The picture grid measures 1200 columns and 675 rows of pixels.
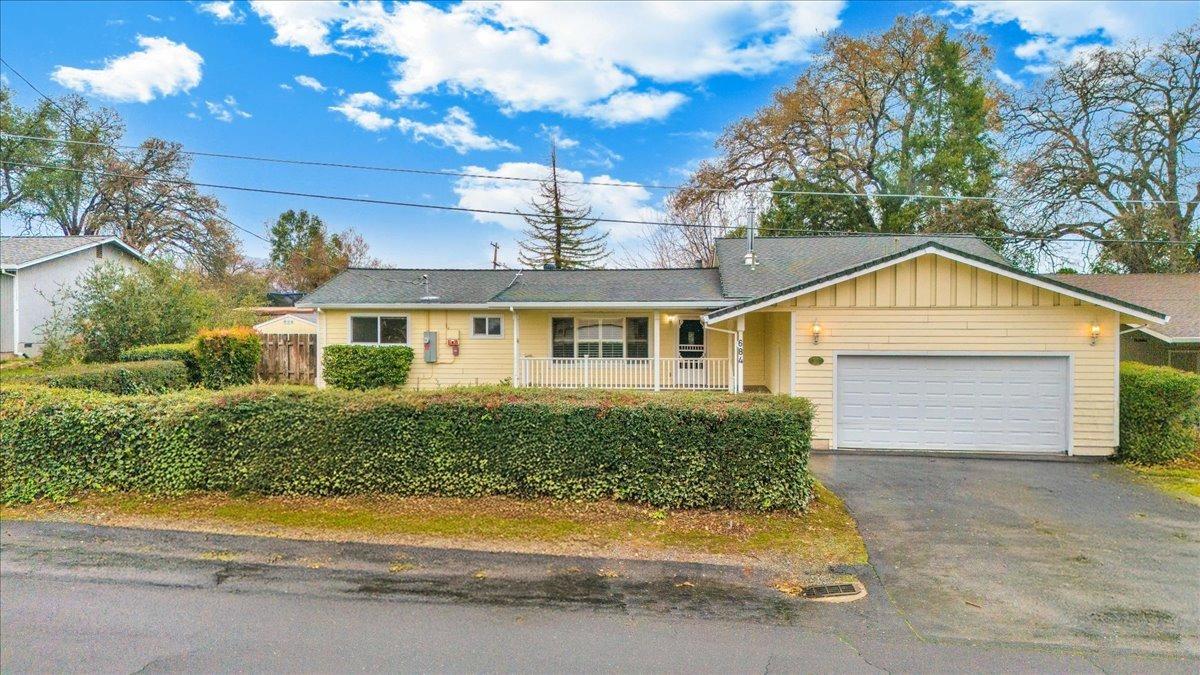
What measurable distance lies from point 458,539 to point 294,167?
14757mm

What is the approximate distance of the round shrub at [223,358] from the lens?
12641 mm

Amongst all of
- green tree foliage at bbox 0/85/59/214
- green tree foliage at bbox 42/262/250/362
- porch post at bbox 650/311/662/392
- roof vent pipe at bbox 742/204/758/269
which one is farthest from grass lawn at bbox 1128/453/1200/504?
green tree foliage at bbox 0/85/59/214

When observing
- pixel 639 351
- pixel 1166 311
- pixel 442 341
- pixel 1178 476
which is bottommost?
pixel 1178 476

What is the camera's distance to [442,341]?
47.0 feet

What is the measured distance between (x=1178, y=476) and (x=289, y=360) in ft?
67.9

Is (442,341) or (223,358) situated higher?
(442,341)

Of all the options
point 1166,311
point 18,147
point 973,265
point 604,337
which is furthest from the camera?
point 18,147

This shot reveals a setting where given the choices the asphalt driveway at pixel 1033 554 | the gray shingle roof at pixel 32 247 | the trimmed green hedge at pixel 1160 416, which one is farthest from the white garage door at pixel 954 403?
the gray shingle roof at pixel 32 247

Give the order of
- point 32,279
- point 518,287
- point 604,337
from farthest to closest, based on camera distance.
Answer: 1. point 32,279
2. point 518,287
3. point 604,337

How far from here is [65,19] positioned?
29.6 ft

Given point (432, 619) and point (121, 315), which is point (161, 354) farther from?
point (432, 619)

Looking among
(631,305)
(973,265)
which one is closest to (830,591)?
(973,265)

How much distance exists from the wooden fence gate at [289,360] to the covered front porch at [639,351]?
742 centimetres

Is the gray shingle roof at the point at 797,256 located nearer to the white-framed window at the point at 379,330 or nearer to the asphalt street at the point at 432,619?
the white-framed window at the point at 379,330
